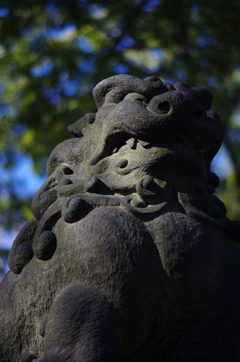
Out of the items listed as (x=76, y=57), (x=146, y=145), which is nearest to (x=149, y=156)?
(x=146, y=145)

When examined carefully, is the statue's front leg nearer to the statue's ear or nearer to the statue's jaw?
the statue's jaw

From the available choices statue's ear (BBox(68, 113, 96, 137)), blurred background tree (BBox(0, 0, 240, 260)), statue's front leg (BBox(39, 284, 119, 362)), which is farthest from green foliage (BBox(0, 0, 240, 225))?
statue's front leg (BBox(39, 284, 119, 362))

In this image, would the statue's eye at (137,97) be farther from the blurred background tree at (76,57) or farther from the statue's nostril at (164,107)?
the blurred background tree at (76,57)

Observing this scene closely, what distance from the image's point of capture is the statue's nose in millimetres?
2061

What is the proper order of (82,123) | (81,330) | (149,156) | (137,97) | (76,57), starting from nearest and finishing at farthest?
(81,330) → (149,156) → (137,97) → (82,123) → (76,57)

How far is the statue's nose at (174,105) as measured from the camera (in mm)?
2061

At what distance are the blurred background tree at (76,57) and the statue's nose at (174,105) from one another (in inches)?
117

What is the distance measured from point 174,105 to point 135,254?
53cm

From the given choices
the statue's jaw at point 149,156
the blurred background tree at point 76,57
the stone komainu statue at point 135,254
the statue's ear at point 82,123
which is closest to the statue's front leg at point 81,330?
the stone komainu statue at point 135,254

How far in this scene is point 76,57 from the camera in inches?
217

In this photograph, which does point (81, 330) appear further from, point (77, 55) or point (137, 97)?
point (77, 55)

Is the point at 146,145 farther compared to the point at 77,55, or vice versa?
the point at 77,55

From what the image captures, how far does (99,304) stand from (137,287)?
120 mm

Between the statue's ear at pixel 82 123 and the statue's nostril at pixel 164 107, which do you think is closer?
the statue's nostril at pixel 164 107
